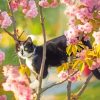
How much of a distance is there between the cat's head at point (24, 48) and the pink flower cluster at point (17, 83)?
8.4 inches

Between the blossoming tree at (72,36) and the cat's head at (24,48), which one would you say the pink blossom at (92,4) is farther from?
the cat's head at (24,48)

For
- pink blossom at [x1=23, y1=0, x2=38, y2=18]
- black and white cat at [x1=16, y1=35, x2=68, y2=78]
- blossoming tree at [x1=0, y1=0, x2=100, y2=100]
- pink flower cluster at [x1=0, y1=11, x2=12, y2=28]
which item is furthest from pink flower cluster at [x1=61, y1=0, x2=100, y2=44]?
black and white cat at [x1=16, y1=35, x2=68, y2=78]

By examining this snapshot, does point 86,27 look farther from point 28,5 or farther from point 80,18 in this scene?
point 28,5

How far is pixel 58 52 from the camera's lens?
252 cm

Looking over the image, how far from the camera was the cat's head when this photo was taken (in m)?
2.21

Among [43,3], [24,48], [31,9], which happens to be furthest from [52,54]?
[43,3]

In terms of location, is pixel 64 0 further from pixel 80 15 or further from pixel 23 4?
pixel 23 4

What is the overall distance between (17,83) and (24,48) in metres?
0.32

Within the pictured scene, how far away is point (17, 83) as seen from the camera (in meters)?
1.99

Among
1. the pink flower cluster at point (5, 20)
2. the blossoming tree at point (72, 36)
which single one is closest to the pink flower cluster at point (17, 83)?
the blossoming tree at point (72, 36)

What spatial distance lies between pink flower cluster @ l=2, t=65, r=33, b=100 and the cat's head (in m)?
0.21

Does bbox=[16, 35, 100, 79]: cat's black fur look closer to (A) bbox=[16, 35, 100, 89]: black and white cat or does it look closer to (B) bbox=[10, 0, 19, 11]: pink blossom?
(A) bbox=[16, 35, 100, 89]: black and white cat

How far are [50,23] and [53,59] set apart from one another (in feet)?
11.1

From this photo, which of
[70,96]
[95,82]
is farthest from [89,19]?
[95,82]
